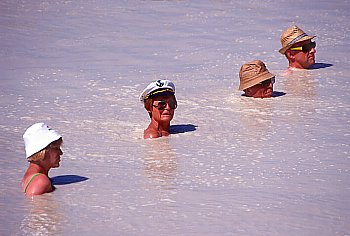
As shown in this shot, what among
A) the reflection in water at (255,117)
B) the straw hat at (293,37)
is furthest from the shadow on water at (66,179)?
the straw hat at (293,37)

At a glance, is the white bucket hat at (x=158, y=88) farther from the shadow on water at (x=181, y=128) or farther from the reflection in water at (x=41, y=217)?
the reflection in water at (x=41, y=217)

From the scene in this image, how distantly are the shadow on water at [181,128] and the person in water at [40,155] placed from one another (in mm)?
1939

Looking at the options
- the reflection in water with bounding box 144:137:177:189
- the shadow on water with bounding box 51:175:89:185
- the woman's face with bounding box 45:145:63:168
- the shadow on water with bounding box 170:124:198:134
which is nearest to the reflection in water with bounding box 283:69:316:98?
the shadow on water with bounding box 170:124:198:134

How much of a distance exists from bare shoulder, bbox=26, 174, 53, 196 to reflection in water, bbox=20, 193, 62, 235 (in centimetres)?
4

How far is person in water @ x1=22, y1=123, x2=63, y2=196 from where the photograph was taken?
6102 mm

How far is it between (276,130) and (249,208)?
218 centimetres

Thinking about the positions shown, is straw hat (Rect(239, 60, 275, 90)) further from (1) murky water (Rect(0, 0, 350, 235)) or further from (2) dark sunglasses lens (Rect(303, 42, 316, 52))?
(2) dark sunglasses lens (Rect(303, 42, 316, 52))

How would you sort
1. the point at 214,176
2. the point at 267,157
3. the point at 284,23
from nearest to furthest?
the point at 214,176 → the point at 267,157 → the point at 284,23

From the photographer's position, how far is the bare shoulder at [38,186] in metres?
6.13

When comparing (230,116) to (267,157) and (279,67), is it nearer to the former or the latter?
(267,157)

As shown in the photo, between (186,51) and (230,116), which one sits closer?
(230,116)

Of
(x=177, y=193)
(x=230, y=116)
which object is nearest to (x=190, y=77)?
(x=230, y=116)

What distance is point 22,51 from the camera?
448 inches

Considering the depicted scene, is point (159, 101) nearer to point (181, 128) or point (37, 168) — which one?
point (181, 128)
